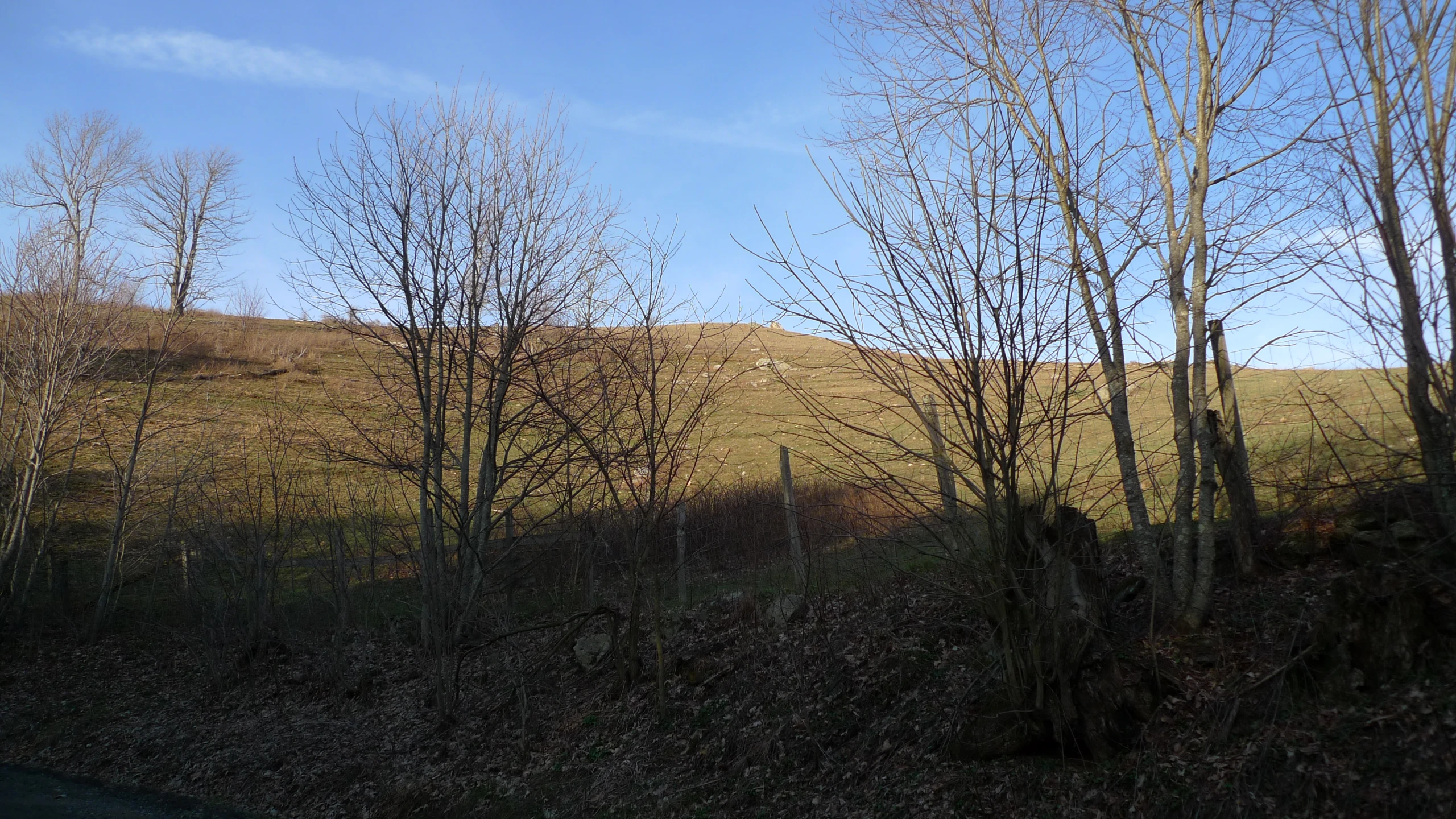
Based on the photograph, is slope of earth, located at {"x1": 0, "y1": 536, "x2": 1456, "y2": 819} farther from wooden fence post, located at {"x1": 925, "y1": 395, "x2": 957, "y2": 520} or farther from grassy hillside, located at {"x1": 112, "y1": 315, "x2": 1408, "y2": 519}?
grassy hillside, located at {"x1": 112, "y1": 315, "x2": 1408, "y2": 519}

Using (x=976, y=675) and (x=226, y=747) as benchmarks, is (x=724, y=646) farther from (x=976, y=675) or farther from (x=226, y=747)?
(x=226, y=747)

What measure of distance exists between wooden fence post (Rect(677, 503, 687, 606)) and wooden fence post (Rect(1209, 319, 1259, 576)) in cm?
646

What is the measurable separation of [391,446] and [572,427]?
16.0ft

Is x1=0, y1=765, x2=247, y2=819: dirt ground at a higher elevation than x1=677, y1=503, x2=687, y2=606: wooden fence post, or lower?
lower

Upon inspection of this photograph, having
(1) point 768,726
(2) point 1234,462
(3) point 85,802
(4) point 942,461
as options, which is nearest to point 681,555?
(1) point 768,726

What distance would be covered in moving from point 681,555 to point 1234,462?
6.64 metres

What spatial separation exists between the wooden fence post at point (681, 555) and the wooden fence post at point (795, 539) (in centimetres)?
149

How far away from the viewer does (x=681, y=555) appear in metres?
11.6

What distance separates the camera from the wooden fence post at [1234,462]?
7.48 m

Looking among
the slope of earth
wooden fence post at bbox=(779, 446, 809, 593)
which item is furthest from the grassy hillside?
the slope of earth

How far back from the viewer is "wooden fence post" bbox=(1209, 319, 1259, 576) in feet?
24.6

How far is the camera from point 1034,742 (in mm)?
6305

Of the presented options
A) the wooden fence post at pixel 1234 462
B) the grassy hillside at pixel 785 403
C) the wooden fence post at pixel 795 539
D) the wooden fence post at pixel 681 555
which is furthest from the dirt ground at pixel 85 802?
the wooden fence post at pixel 1234 462

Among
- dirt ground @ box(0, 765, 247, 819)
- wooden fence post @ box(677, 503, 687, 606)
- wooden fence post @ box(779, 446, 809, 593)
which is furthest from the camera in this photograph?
wooden fence post @ box(677, 503, 687, 606)
